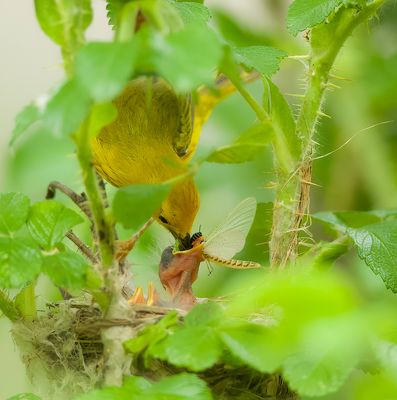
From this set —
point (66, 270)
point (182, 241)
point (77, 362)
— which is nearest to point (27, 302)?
point (77, 362)

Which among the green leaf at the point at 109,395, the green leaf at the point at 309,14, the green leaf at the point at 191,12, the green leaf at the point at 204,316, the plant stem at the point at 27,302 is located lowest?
the plant stem at the point at 27,302

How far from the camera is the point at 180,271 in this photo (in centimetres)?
161

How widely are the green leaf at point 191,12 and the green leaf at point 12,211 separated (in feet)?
0.94

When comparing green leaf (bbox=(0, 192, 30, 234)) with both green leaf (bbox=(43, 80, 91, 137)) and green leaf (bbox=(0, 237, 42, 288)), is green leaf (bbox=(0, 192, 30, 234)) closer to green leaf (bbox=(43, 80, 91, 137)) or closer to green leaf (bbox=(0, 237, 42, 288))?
green leaf (bbox=(0, 237, 42, 288))

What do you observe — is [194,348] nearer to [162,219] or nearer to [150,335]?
[150,335]

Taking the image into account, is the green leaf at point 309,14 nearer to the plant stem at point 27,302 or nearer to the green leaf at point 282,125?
the green leaf at point 282,125

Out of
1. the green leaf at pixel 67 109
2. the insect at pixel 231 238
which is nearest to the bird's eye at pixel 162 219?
the insect at pixel 231 238

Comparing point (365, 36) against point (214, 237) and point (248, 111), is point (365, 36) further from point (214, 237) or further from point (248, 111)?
point (214, 237)

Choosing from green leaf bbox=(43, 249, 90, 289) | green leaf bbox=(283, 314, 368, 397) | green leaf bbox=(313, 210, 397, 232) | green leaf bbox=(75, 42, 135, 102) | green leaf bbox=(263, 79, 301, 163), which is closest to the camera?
green leaf bbox=(75, 42, 135, 102)

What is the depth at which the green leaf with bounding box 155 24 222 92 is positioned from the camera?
2.01 feet

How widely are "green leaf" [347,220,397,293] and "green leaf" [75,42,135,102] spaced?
0.54 metres

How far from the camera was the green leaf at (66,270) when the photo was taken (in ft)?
2.70

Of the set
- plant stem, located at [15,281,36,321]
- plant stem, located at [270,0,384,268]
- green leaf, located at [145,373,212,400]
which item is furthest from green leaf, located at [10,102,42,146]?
plant stem, located at [270,0,384,268]

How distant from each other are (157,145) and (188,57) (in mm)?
1130
